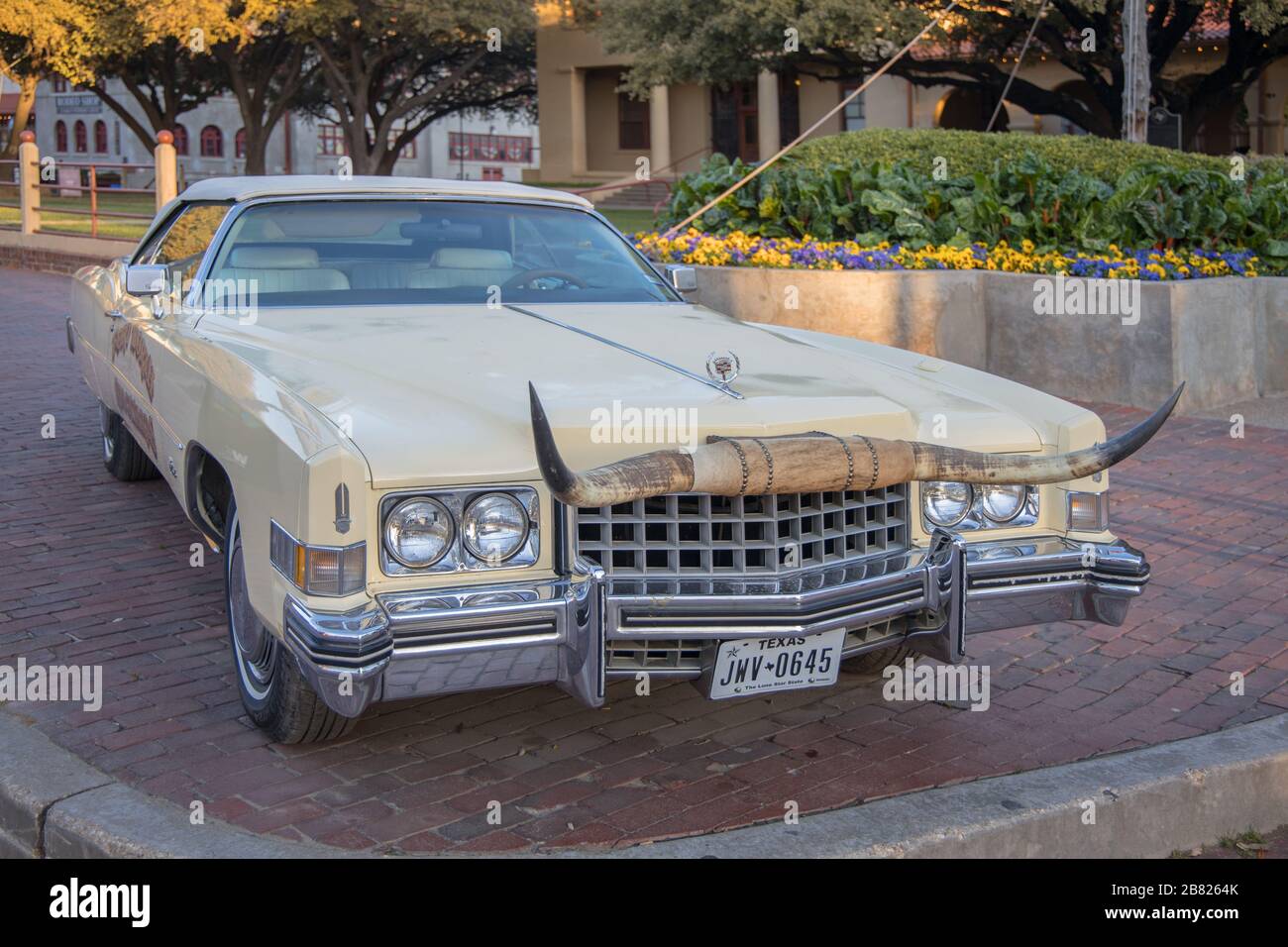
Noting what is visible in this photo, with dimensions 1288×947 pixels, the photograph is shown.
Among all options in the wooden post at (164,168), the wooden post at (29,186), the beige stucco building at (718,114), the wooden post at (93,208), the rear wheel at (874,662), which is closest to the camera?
the rear wheel at (874,662)

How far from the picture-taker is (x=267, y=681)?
406 cm

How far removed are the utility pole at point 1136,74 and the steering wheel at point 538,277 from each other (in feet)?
35.3

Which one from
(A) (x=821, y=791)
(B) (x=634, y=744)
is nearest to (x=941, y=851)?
(A) (x=821, y=791)

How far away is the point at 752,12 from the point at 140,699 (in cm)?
2456

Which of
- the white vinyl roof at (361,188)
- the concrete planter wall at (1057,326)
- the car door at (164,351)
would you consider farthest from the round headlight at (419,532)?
the concrete planter wall at (1057,326)

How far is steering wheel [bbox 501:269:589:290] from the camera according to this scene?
5254mm

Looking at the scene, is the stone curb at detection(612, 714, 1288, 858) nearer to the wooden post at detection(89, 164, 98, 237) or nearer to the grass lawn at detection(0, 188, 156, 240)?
the grass lawn at detection(0, 188, 156, 240)

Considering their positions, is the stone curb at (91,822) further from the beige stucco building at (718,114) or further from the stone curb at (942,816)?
the beige stucco building at (718,114)

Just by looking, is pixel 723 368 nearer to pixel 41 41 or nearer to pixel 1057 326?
pixel 1057 326

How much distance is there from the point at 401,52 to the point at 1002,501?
36995 mm

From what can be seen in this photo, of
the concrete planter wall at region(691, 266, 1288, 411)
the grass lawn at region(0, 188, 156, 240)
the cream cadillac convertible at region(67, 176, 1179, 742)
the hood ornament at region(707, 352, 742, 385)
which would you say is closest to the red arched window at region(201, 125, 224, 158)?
the grass lawn at region(0, 188, 156, 240)

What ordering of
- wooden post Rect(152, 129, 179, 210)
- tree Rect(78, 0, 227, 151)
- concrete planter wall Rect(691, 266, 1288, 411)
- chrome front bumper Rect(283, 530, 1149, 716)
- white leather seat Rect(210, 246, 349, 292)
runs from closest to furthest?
chrome front bumper Rect(283, 530, 1149, 716) → white leather seat Rect(210, 246, 349, 292) → concrete planter wall Rect(691, 266, 1288, 411) → wooden post Rect(152, 129, 179, 210) → tree Rect(78, 0, 227, 151)

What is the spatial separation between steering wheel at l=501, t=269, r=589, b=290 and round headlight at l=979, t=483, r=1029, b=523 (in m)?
1.91

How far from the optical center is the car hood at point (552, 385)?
139 inches
